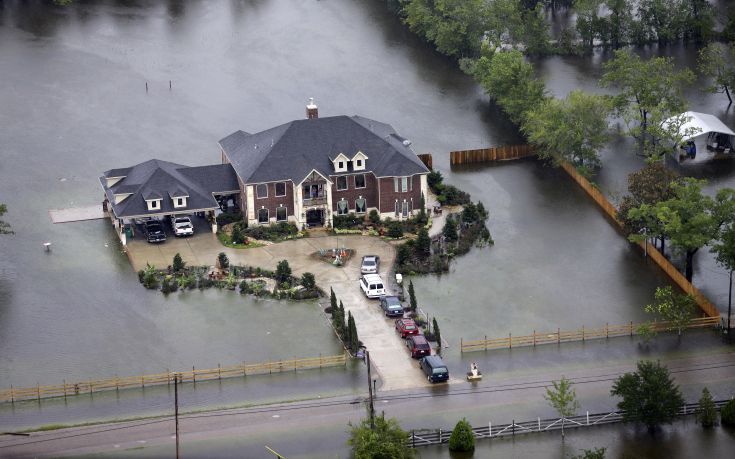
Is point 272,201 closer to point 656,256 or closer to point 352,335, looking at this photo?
point 352,335

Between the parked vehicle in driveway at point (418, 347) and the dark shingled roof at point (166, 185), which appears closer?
the parked vehicle in driveway at point (418, 347)

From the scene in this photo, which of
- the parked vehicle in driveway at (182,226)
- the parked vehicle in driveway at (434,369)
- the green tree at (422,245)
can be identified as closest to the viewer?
the parked vehicle in driveway at (434,369)

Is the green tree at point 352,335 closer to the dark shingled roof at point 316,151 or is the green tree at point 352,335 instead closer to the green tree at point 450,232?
the green tree at point 450,232

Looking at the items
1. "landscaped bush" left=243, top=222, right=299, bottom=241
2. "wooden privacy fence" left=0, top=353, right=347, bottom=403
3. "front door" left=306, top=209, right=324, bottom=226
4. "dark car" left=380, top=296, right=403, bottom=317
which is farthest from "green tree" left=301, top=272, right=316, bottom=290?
"front door" left=306, top=209, right=324, bottom=226

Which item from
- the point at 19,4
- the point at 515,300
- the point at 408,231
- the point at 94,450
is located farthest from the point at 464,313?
the point at 19,4

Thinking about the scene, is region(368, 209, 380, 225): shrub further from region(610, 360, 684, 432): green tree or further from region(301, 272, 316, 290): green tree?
region(610, 360, 684, 432): green tree

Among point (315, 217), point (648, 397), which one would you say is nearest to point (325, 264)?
point (315, 217)

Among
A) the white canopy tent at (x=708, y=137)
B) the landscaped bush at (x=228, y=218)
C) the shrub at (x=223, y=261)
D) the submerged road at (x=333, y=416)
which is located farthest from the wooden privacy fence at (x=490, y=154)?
the submerged road at (x=333, y=416)
